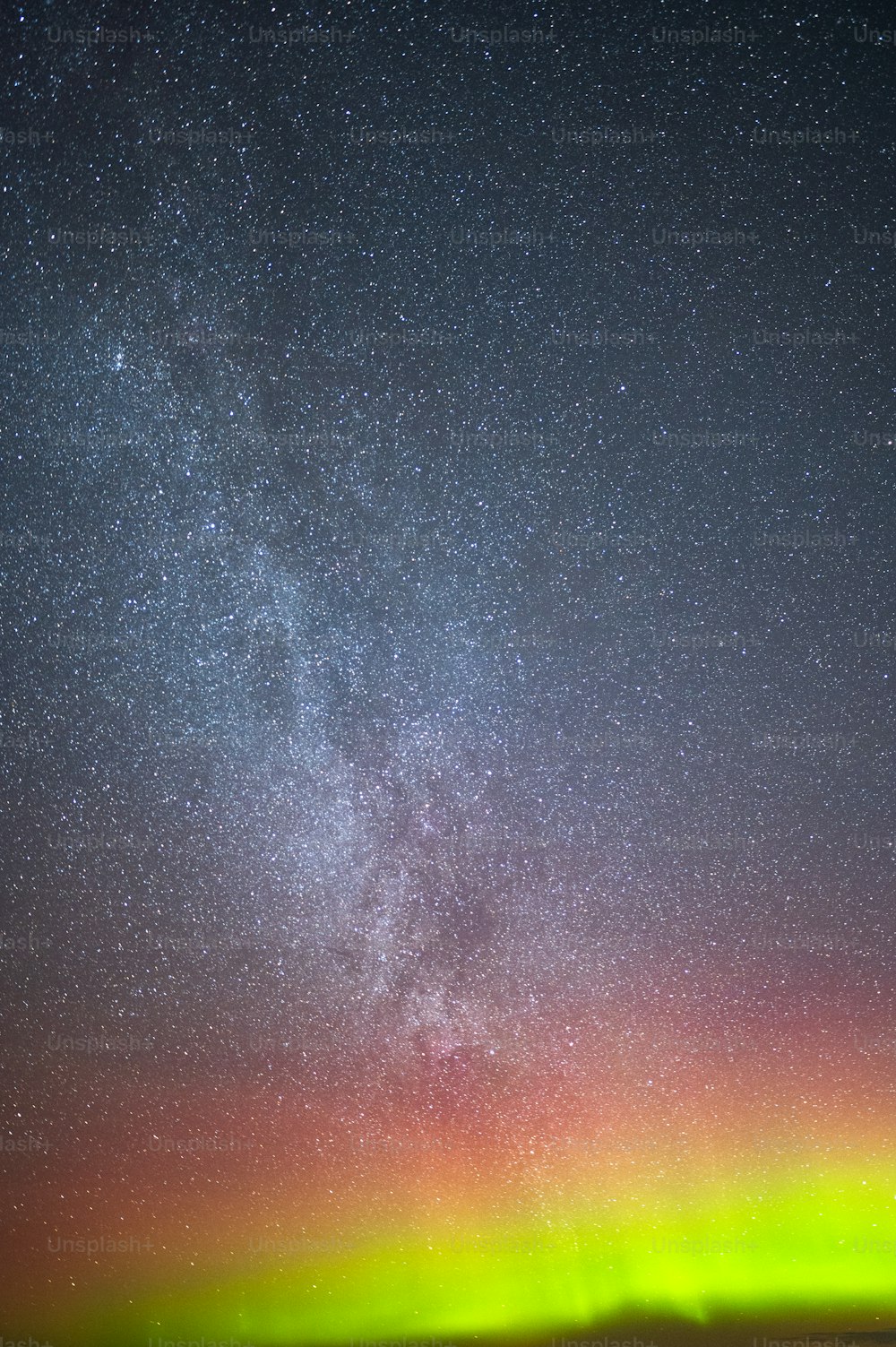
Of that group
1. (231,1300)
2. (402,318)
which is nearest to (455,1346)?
(231,1300)

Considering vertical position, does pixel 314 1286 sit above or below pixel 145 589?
below

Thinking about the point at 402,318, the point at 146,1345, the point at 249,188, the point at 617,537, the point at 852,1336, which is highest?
the point at 249,188

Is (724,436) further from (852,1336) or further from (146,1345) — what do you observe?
(146,1345)

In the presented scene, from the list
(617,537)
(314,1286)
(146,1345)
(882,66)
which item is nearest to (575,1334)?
(314,1286)

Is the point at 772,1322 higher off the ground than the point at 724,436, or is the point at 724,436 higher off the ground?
the point at 724,436

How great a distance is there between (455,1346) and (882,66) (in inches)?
222

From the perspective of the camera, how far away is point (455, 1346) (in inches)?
175

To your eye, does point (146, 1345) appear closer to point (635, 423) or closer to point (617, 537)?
point (617, 537)

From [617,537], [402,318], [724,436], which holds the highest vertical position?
[402,318]

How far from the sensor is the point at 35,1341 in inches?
181

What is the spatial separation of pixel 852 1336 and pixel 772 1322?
14.1 inches

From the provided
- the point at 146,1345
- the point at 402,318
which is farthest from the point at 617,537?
the point at 146,1345

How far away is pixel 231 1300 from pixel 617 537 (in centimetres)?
362

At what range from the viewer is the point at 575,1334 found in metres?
4.45
